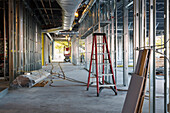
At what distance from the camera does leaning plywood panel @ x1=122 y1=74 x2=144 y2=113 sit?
3.18 metres

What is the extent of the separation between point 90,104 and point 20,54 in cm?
539

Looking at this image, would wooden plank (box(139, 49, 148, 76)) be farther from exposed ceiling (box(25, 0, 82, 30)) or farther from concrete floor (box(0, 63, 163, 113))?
exposed ceiling (box(25, 0, 82, 30))

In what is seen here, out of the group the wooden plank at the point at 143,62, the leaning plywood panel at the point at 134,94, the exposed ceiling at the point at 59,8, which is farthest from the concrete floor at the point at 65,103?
the exposed ceiling at the point at 59,8

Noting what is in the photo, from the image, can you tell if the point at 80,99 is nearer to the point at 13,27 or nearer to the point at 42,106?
the point at 42,106

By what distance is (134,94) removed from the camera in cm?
337

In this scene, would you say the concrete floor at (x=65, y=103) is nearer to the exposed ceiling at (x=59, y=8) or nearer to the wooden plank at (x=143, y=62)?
the wooden plank at (x=143, y=62)

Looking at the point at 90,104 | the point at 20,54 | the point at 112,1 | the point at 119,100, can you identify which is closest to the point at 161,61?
the point at 112,1

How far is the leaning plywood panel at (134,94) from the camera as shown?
318 centimetres

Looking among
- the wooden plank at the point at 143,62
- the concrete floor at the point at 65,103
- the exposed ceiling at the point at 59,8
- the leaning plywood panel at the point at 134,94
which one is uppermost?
the exposed ceiling at the point at 59,8

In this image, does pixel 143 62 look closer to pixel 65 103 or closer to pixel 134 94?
pixel 134 94

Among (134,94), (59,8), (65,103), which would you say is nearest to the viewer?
(134,94)

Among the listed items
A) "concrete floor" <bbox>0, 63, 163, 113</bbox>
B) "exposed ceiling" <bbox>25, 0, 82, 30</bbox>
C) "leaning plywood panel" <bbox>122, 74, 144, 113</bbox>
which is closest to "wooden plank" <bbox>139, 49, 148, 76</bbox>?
"leaning plywood panel" <bbox>122, 74, 144, 113</bbox>

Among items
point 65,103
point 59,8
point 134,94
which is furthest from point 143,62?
point 59,8

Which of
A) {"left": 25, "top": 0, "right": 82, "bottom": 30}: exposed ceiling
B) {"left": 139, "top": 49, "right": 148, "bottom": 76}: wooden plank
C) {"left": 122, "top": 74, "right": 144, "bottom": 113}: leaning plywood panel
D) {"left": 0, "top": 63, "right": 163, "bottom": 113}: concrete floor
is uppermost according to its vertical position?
{"left": 25, "top": 0, "right": 82, "bottom": 30}: exposed ceiling
